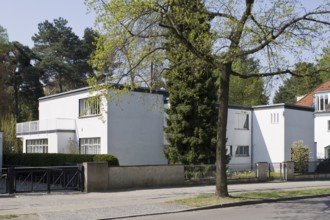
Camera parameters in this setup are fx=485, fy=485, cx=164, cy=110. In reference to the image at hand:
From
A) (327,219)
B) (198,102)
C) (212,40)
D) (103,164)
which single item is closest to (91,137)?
(198,102)

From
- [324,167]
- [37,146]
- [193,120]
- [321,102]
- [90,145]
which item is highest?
[321,102]

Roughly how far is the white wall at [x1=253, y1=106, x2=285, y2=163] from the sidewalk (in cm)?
1919

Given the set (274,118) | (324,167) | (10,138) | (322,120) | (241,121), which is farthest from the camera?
(322,120)

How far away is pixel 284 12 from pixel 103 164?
995 centimetres

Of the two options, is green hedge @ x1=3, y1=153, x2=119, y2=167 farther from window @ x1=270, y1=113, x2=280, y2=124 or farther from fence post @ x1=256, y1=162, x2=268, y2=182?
window @ x1=270, y1=113, x2=280, y2=124

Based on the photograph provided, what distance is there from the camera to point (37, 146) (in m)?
40.1

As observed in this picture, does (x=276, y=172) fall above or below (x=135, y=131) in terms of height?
below

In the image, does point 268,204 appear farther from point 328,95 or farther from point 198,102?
point 328,95

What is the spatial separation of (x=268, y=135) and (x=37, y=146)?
1892 cm

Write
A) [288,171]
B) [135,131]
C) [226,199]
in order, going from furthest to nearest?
1. [135,131]
2. [288,171]
3. [226,199]

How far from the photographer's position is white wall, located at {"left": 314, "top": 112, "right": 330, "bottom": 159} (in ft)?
164

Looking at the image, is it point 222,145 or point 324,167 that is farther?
point 324,167

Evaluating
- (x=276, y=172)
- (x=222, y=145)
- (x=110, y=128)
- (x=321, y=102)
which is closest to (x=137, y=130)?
(x=110, y=128)

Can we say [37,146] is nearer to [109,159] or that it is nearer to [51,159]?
[51,159]
